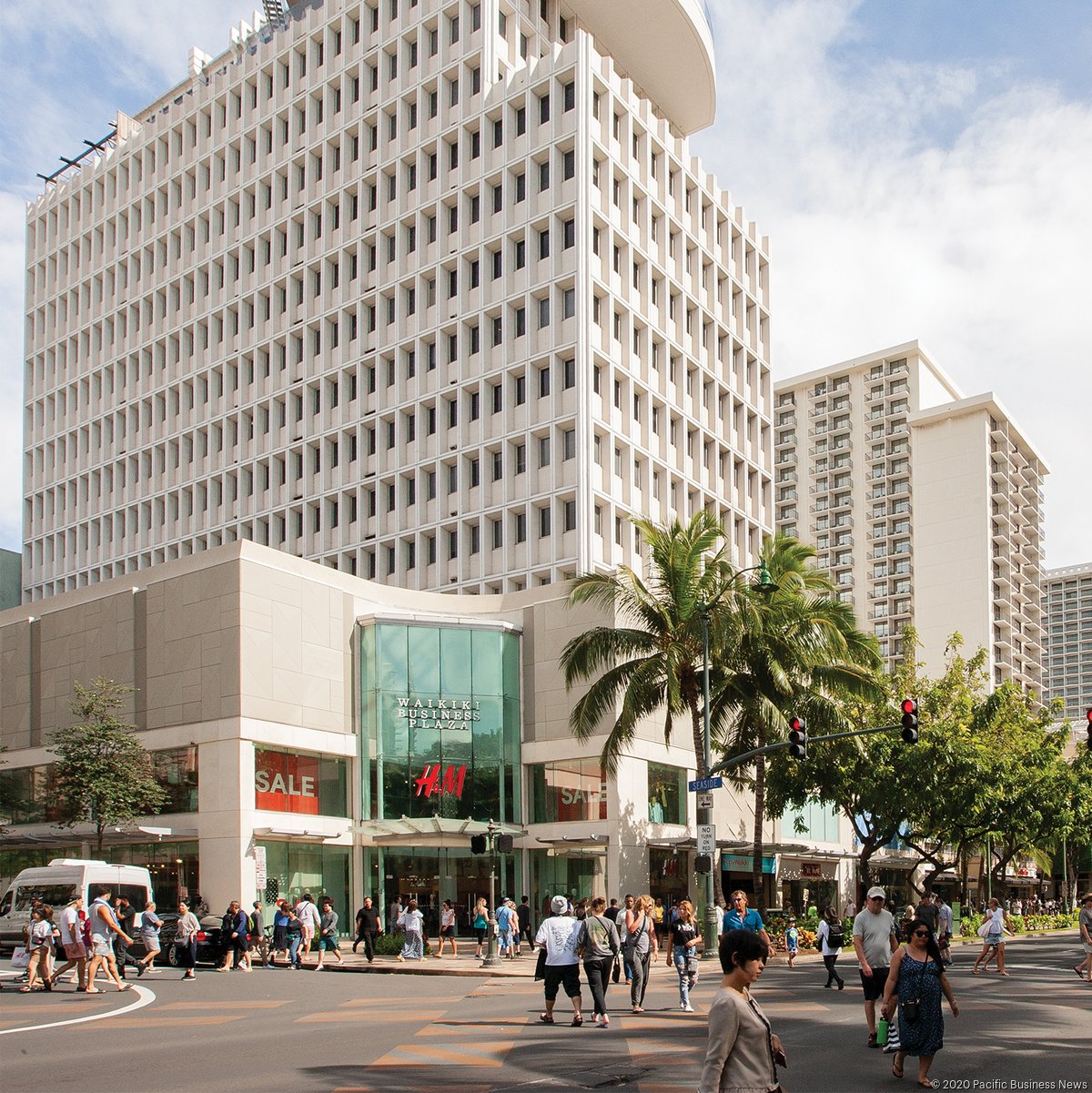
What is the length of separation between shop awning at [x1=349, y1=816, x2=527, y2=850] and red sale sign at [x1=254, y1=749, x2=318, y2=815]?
1.82 m

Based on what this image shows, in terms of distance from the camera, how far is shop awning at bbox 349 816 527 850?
41938 mm

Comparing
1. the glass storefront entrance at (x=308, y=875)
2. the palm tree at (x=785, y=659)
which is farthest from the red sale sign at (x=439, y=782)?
the palm tree at (x=785, y=659)

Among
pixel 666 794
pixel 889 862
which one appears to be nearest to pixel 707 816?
pixel 666 794

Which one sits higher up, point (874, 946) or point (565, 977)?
point (874, 946)

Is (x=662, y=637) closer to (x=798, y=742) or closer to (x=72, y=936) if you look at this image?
(x=798, y=742)

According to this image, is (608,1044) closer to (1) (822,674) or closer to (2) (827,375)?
(1) (822,674)

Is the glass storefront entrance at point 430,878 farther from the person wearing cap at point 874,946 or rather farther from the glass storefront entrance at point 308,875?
the person wearing cap at point 874,946

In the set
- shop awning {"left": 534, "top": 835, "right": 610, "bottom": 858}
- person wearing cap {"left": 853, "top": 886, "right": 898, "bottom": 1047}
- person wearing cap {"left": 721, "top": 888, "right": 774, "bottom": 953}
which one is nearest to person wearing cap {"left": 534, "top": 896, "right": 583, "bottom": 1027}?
person wearing cap {"left": 721, "top": 888, "right": 774, "bottom": 953}

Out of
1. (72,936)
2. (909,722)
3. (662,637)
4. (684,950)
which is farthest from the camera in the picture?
(662,637)

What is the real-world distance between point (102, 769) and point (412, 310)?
2897cm

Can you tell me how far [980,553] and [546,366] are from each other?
244 feet

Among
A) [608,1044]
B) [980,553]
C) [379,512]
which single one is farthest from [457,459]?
[980,553]

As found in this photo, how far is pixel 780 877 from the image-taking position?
57.5m

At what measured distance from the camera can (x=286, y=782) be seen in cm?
4244
